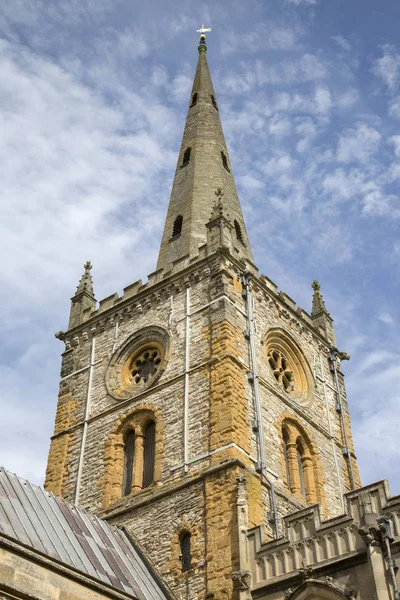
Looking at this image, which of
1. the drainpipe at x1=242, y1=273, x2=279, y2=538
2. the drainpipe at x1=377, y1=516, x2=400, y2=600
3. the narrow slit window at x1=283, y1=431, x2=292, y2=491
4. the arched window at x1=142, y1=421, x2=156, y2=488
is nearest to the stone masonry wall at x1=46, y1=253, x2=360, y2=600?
the drainpipe at x1=242, y1=273, x2=279, y2=538

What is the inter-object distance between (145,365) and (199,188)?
30.3 feet

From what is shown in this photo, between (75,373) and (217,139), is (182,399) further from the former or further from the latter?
(217,139)

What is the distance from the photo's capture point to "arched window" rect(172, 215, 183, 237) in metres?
32.1

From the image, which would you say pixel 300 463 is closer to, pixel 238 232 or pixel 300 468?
A: pixel 300 468

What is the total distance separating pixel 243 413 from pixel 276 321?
5.70 meters

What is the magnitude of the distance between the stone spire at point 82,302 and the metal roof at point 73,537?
9919mm

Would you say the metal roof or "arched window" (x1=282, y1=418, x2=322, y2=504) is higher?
"arched window" (x1=282, y1=418, x2=322, y2=504)

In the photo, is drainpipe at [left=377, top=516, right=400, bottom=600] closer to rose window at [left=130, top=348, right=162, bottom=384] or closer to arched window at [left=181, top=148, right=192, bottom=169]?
rose window at [left=130, top=348, right=162, bottom=384]

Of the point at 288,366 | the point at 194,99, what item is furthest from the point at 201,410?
the point at 194,99

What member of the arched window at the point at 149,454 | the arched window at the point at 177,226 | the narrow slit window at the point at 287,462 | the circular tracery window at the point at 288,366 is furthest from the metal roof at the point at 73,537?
the arched window at the point at 177,226

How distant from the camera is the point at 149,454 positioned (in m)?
24.8

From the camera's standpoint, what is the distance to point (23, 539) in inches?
687

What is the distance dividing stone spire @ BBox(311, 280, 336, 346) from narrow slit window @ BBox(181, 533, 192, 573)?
1161cm

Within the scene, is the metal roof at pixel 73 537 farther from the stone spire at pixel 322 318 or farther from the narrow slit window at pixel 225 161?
the narrow slit window at pixel 225 161
